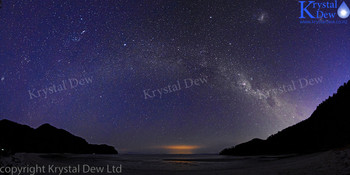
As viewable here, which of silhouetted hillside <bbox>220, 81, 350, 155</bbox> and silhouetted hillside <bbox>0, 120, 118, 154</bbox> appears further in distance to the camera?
silhouetted hillside <bbox>0, 120, 118, 154</bbox>

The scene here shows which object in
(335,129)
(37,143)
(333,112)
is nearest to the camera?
(335,129)

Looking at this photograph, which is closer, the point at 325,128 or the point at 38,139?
the point at 325,128

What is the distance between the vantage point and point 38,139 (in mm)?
108375

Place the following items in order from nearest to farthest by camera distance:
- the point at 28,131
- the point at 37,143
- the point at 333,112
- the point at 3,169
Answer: the point at 3,169 < the point at 333,112 < the point at 37,143 < the point at 28,131

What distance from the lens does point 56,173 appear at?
14383 millimetres

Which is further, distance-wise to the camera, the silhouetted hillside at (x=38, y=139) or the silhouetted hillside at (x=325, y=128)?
the silhouetted hillside at (x=38, y=139)

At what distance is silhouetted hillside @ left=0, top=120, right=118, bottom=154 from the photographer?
9234cm

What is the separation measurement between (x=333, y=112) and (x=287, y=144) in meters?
18.8

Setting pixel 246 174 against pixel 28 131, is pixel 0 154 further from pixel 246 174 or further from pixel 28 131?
pixel 28 131

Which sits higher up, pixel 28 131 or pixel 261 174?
pixel 28 131

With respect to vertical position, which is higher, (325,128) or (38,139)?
(38,139)

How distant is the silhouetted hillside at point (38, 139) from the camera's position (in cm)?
9234

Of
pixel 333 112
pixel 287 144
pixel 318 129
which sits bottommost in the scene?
pixel 287 144

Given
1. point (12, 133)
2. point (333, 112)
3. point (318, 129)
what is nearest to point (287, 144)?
point (318, 129)
